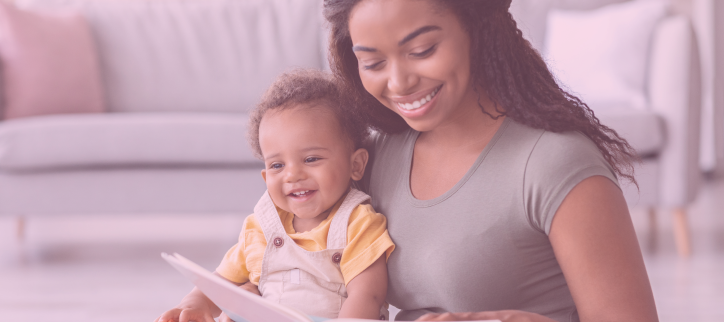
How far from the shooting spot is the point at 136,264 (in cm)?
264

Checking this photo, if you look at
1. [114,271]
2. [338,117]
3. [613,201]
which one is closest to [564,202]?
[613,201]

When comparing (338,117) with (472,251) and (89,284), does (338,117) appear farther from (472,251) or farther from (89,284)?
(89,284)

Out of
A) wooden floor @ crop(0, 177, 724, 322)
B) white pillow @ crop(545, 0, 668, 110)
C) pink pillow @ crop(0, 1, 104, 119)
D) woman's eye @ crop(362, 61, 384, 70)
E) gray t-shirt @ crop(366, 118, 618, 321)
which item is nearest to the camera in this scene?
gray t-shirt @ crop(366, 118, 618, 321)

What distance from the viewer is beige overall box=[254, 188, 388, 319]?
3.38ft

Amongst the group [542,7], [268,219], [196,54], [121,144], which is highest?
[196,54]

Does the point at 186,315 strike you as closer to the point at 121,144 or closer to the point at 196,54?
the point at 121,144

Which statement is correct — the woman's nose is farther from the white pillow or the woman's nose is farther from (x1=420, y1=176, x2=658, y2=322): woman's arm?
the white pillow

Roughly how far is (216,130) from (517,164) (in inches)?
69.6

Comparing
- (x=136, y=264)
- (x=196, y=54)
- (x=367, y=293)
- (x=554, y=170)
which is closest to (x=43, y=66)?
(x=196, y=54)

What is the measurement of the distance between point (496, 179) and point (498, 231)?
68 millimetres

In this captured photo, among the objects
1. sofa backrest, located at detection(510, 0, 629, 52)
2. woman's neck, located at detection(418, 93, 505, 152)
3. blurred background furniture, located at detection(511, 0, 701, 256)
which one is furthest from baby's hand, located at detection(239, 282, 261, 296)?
sofa backrest, located at detection(510, 0, 629, 52)

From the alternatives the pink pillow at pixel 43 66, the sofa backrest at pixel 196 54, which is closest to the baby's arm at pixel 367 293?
the sofa backrest at pixel 196 54

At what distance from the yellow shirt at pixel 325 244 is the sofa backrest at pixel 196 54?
2.01 m

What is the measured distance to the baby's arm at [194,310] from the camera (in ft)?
3.14
